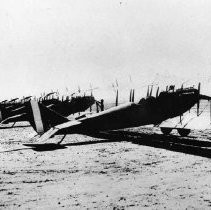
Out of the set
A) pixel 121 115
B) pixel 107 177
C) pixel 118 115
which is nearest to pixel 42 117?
pixel 118 115

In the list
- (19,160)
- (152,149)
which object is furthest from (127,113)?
(19,160)

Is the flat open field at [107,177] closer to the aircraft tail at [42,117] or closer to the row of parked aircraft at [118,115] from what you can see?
the row of parked aircraft at [118,115]

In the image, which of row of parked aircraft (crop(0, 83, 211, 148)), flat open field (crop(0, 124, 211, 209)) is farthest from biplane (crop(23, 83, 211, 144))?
flat open field (crop(0, 124, 211, 209))

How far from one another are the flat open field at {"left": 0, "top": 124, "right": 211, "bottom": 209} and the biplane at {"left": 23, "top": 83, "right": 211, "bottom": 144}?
1806 mm

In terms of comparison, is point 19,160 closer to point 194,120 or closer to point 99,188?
point 99,188

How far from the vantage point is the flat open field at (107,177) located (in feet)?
19.6

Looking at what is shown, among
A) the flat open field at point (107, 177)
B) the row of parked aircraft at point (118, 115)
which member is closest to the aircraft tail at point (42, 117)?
the row of parked aircraft at point (118, 115)

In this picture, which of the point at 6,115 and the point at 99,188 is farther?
the point at 6,115

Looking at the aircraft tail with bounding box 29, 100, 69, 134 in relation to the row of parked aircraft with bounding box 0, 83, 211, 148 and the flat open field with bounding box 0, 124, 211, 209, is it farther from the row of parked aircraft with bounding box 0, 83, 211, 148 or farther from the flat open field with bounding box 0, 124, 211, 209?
the flat open field with bounding box 0, 124, 211, 209

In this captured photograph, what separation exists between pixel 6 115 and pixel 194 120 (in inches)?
700

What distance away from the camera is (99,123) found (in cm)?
1552

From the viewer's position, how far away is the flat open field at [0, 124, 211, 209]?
19.6 ft

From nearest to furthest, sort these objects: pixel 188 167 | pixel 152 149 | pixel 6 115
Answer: pixel 188 167, pixel 152 149, pixel 6 115

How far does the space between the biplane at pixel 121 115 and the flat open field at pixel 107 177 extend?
181cm
